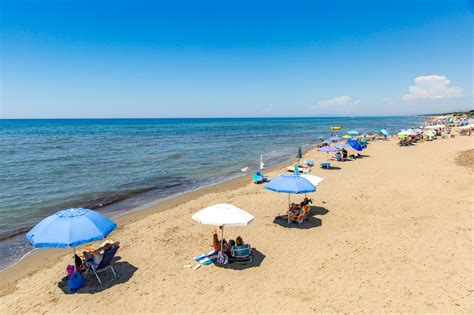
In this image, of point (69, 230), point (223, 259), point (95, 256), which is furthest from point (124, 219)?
point (223, 259)

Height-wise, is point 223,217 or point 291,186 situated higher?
point 291,186

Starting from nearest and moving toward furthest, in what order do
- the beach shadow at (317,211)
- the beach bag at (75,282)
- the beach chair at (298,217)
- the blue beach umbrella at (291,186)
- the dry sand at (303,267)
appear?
the dry sand at (303,267)
the beach bag at (75,282)
the blue beach umbrella at (291,186)
the beach chair at (298,217)
the beach shadow at (317,211)

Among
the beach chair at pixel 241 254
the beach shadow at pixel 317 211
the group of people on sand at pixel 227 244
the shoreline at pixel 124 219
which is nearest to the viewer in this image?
the beach chair at pixel 241 254

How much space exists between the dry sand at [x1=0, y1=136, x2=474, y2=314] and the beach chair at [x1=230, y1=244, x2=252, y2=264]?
0.82 ft

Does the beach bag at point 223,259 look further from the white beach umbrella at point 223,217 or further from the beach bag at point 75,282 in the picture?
the beach bag at point 75,282

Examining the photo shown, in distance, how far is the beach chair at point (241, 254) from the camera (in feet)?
28.3

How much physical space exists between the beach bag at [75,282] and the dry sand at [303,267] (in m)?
0.16

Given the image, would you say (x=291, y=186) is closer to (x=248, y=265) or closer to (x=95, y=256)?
(x=248, y=265)

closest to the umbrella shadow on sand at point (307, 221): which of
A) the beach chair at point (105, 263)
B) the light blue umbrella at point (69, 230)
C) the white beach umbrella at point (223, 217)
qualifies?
the white beach umbrella at point (223, 217)

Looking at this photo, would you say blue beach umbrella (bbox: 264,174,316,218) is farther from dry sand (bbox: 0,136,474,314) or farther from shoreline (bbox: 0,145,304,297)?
shoreline (bbox: 0,145,304,297)

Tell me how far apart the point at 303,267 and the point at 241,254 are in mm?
1858

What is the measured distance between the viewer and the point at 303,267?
825 centimetres

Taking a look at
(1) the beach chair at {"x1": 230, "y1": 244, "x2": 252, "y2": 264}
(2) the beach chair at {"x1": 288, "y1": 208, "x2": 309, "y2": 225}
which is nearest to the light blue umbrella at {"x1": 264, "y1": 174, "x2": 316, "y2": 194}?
(2) the beach chair at {"x1": 288, "y1": 208, "x2": 309, "y2": 225}

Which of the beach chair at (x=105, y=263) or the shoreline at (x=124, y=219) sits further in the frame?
the shoreline at (x=124, y=219)
